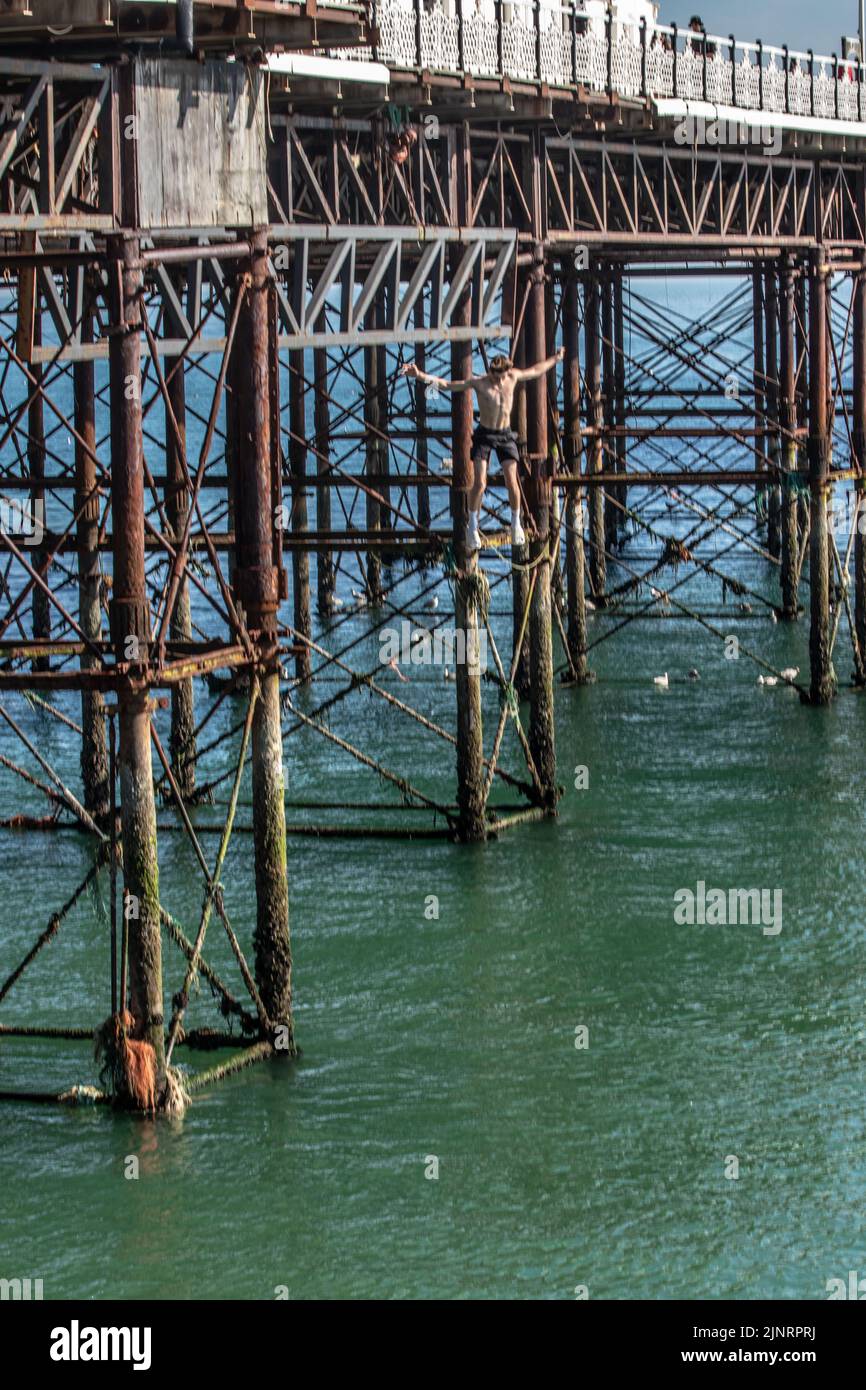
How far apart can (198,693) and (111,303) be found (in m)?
25.5

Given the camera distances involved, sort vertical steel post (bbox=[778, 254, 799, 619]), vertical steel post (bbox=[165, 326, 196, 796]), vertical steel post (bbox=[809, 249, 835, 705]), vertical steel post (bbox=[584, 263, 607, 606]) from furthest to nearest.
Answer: vertical steel post (bbox=[584, 263, 607, 606])
vertical steel post (bbox=[778, 254, 799, 619])
vertical steel post (bbox=[809, 249, 835, 705])
vertical steel post (bbox=[165, 326, 196, 796])

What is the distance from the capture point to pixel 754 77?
3925cm

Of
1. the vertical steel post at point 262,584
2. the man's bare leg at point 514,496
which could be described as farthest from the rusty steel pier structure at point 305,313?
the man's bare leg at point 514,496

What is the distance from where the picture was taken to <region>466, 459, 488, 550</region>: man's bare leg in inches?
1163

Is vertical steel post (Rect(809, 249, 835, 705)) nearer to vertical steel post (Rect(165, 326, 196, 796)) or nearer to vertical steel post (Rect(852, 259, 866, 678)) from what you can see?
vertical steel post (Rect(852, 259, 866, 678))

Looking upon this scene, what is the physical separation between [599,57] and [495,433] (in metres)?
6.87

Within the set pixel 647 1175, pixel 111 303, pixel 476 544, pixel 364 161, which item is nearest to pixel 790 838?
pixel 476 544

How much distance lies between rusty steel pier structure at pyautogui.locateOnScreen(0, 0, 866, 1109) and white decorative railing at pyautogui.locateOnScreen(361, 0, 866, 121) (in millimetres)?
67

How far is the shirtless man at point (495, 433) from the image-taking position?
97.5ft

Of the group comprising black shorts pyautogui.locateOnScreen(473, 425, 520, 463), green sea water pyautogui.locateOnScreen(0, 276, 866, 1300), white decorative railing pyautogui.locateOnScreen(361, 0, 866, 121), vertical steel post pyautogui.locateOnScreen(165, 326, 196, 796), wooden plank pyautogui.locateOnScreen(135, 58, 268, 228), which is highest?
white decorative railing pyautogui.locateOnScreen(361, 0, 866, 121)

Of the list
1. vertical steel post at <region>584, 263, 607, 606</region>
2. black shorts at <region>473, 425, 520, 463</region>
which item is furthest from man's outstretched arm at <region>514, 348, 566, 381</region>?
vertical steel post at <region>584, 263, 607, 606</region>

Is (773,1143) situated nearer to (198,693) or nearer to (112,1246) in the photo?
(112,1246)

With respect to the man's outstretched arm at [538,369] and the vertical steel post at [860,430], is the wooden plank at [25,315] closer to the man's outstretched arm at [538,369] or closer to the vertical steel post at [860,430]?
the man's outstretched arm at [538,369]
